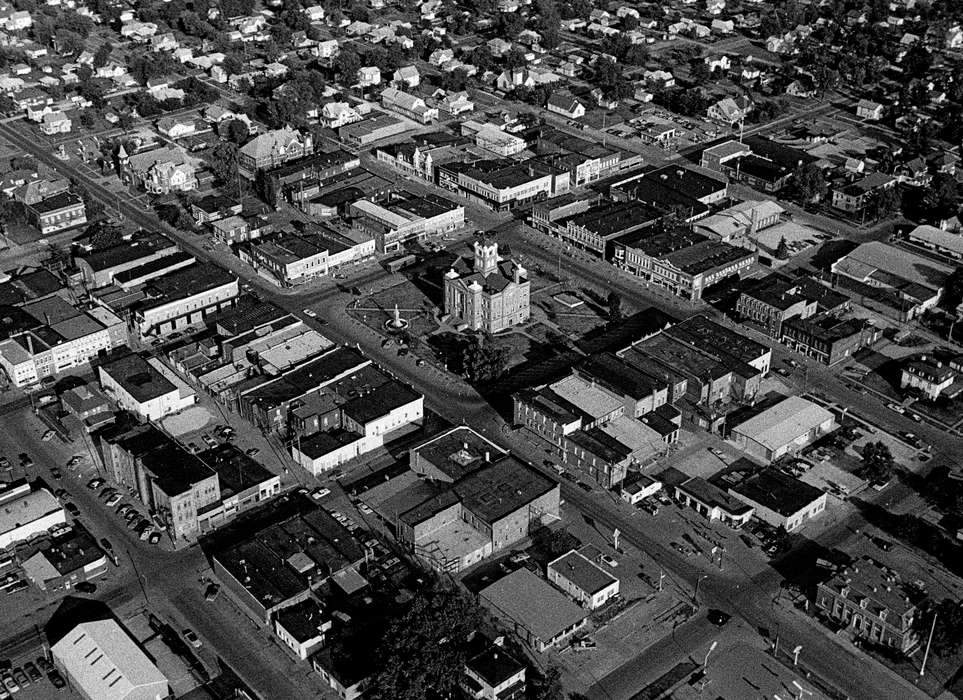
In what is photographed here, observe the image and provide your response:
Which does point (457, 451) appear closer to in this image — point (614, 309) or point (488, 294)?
point (488, 294)

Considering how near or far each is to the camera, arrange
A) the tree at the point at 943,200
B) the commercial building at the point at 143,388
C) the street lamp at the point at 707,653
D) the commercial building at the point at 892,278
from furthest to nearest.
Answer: the tree at the point at 943,200 < the commercial building at the point at 892,278 < the commercial building at the point at 143,388 < the street lamp at the point at 707,653

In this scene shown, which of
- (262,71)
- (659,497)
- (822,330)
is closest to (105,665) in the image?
(659,497)

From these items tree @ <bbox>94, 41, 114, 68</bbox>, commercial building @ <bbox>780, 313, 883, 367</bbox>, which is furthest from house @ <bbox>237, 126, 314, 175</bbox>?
commercial building @ <bbox>780, 313, 883, 367</bbox>

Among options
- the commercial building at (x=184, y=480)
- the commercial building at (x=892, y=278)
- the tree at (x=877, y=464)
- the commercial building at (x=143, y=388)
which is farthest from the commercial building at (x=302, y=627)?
the commercial building at (x=892, y=278)

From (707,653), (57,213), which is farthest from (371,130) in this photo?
(707,653)

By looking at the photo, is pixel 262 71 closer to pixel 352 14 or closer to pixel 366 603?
pixel 352 14

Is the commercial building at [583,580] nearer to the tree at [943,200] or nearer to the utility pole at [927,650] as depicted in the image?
the utility pole at [927,650]
